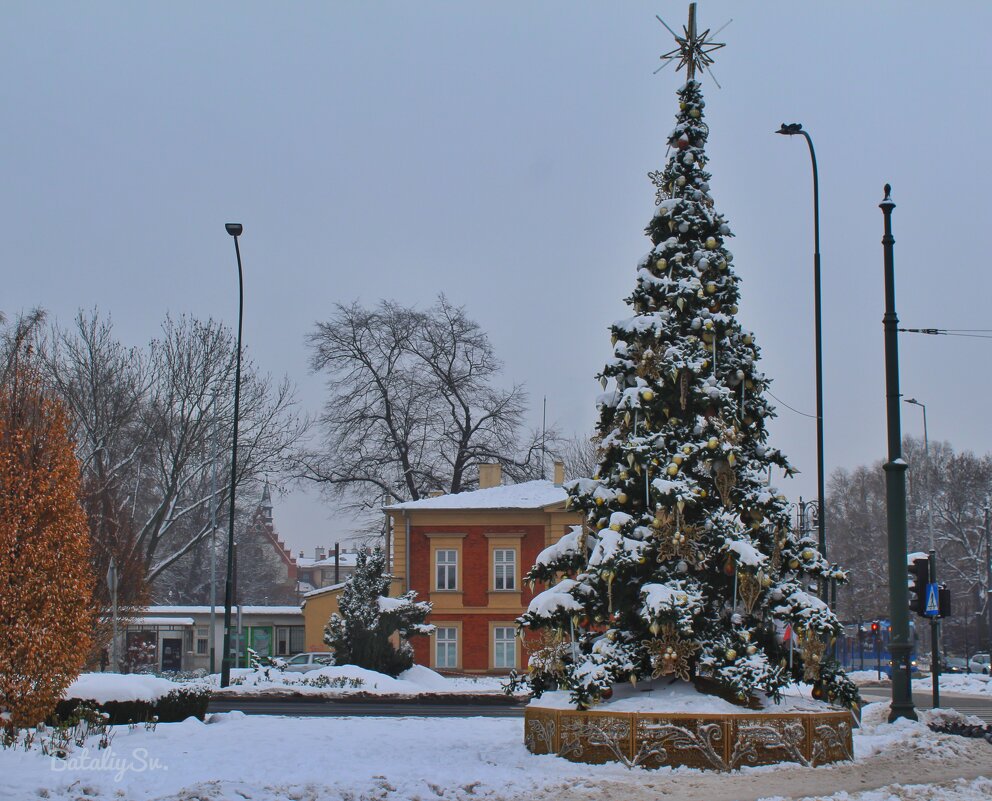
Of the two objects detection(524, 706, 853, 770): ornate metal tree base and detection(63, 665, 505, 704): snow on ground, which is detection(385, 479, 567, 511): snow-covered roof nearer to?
detection(63, 665, 505, 704): snow on ground

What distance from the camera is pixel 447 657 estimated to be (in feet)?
146

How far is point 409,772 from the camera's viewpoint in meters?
12.5

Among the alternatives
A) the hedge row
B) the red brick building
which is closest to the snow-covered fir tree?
the red brick building

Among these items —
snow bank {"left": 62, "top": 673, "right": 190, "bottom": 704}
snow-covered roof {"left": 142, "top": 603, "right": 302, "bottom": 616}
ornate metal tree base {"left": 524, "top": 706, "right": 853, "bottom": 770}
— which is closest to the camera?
ornate metal tree base {"left": 524, "top": 706, "right": 853, "bottom": 770}

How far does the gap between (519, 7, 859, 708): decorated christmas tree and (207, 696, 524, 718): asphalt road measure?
795 centimetres

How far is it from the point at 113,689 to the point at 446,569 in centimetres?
2867

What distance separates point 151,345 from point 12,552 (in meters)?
27.4

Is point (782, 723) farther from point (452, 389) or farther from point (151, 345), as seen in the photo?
point (452, 389)

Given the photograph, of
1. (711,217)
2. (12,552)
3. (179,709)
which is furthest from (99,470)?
(711,217)

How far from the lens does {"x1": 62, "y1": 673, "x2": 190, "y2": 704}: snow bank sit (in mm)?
16359

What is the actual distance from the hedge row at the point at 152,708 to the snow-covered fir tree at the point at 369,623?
55.2ft

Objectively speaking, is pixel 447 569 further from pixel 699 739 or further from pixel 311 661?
pixel 699 739

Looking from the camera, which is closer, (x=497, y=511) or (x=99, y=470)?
(x=99, y=470)

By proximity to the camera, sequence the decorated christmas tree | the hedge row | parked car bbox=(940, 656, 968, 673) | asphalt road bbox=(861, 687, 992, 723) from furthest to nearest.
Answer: parked car bbox=(940, 656, 968, 673) → asphalt road bbox=(861, 687, 992, 723) → the hedge row → the decorated christmas tree
